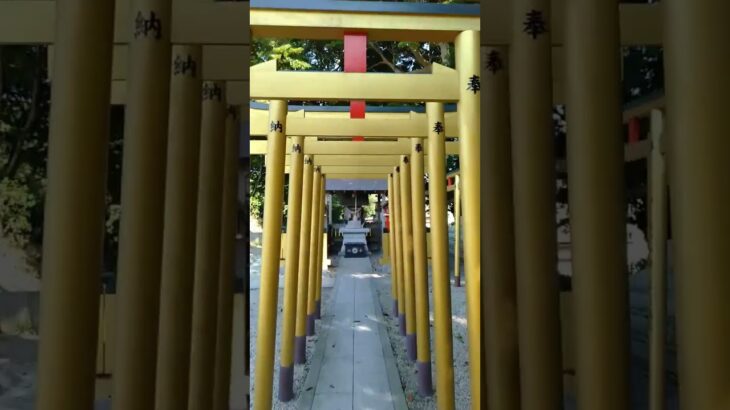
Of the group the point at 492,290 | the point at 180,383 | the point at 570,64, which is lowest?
the point at 180,383

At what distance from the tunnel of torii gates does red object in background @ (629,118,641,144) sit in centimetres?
3

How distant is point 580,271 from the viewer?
1.86 m

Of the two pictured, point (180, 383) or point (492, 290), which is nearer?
point (492, 290)

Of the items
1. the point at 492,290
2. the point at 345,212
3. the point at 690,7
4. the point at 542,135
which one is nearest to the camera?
the point at 690,7

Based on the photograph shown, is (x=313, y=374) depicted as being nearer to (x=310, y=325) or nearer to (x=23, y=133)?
(x=310, y=325)

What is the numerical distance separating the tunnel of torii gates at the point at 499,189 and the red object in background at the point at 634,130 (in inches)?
1.4

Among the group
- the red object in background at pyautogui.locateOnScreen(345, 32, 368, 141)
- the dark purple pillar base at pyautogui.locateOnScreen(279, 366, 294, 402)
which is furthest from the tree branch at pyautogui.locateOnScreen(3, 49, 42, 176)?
the dark purple pillar base at pyautogui.locateOnScreen(279, 366, 294, 402)

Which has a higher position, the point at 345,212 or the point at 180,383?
the point at 345,212

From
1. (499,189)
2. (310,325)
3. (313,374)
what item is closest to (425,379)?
(313,374)

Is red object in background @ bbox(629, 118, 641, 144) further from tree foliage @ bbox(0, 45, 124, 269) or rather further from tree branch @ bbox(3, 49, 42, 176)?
tree branch @ bbox(3, 49, 42, 176)

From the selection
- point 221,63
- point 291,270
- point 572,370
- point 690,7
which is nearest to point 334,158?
point 291,270

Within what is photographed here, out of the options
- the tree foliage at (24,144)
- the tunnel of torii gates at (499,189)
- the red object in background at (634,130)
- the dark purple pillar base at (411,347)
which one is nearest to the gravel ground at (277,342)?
the dark purple pillar base at (411,347)

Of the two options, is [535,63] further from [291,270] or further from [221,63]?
[291,270]

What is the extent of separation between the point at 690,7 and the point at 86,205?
7.58 feet
